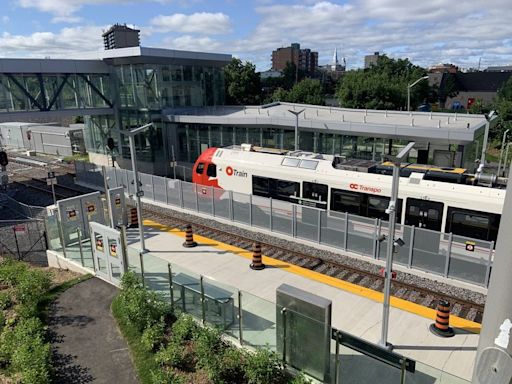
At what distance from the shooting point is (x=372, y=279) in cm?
1502

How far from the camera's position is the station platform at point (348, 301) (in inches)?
416

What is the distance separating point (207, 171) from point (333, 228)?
29.1ft

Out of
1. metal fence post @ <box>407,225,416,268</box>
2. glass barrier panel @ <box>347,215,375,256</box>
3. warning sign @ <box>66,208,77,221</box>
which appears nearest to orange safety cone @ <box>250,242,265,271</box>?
glass barrier panel @ <box>347,215,375,256</box>

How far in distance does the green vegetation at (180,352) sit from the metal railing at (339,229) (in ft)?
14.2

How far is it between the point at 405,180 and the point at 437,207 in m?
1.57

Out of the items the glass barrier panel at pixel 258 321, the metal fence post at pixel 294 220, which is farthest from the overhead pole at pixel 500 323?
the metal fence post at pixel 294 220

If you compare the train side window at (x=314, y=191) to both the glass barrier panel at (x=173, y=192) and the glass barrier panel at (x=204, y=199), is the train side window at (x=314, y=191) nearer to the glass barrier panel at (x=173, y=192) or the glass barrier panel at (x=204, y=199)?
the glass barrier panel at (x=204, y=199)

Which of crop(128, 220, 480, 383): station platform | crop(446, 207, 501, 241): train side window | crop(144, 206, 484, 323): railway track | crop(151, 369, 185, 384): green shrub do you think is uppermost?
crop(446, 207, 501, 241): train side window

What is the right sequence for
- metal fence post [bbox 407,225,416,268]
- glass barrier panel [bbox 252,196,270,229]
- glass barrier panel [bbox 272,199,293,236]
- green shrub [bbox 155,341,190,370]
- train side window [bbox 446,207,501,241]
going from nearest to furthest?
1. green shrub [bbox 155,341,190,370]
2. train side window [bbox 446,207,501,241]
3. metal fence post [bbox 407,225,416,268]
4. glass barrier panel [bbox 272,199,293,236]
5. glass barrier panel [bbox 252,196,270,229]

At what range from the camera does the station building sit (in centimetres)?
2642

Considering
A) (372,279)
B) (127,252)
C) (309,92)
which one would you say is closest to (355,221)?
(372,279)

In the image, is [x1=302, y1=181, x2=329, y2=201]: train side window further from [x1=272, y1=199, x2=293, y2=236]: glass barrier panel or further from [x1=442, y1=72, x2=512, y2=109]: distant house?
[x1=442, y1=72, x2=512, y2=109]: distant house

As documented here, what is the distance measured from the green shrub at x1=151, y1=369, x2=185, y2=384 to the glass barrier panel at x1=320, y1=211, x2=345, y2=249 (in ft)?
31.3

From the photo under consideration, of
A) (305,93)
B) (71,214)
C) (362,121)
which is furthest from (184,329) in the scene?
(305,93)
